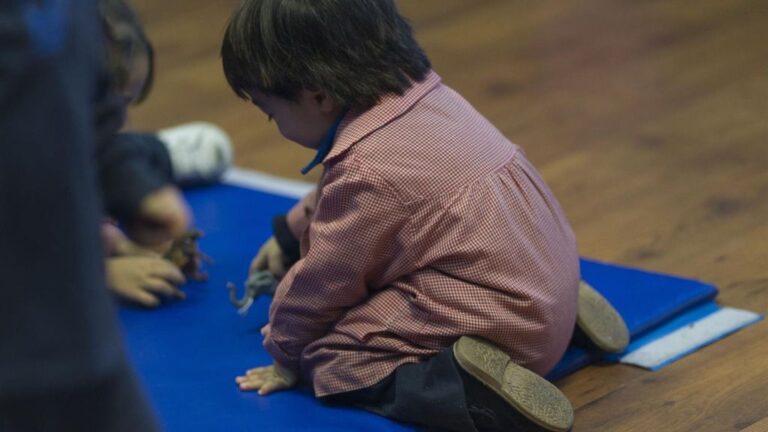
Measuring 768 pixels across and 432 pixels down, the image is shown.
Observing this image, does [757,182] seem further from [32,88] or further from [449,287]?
[32,88]

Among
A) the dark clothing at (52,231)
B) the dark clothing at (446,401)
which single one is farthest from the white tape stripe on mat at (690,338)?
the dark clothing at (52,231)

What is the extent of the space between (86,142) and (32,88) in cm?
6

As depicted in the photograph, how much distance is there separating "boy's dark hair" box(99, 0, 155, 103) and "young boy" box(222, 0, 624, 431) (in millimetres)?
334

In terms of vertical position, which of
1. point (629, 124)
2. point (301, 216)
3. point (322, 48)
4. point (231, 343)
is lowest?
point (629, 124)

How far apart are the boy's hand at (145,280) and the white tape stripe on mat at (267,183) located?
0.41 metres

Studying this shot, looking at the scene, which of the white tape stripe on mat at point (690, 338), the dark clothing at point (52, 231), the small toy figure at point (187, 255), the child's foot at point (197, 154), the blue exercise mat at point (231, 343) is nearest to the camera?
the dark clothing at point (52, 231)

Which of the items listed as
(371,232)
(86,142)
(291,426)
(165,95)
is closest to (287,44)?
(371,232)

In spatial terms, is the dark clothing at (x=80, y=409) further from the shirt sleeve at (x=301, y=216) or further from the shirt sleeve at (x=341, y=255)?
the shirt sleeve at (x=301, y=216)

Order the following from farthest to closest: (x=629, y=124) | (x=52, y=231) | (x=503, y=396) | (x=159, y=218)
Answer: (x=629, y=124), (x=503, y=396), (x=159, y=218), (x=52, y=231)

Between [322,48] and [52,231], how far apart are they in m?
0.63

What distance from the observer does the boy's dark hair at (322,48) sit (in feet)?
5.13

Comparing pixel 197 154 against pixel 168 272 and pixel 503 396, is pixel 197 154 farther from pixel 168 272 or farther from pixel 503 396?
pixel 503 396

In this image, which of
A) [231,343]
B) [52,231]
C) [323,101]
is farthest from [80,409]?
[231,343]

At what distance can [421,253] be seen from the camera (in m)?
1.54
